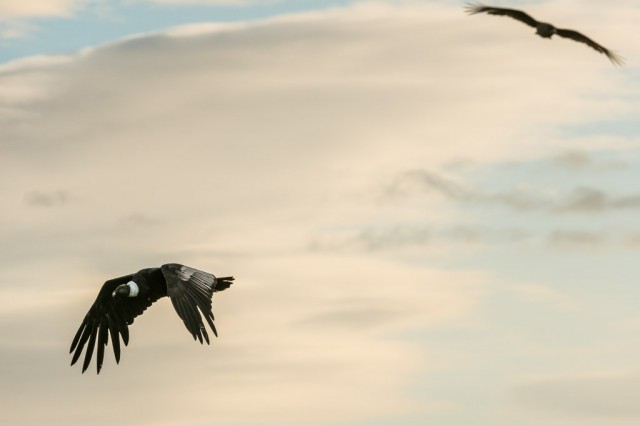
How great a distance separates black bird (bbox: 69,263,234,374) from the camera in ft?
85.3

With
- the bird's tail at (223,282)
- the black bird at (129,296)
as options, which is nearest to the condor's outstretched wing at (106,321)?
the black bird at (129,296)

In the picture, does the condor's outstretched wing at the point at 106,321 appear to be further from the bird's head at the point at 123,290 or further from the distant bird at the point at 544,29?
the distant bird at the point at 544,29

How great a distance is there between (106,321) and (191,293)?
5.63m

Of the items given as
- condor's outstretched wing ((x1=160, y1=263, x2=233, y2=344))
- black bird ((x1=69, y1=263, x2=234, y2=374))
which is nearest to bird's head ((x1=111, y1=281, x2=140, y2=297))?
A: black bird ((x1=69, y1=263, x2=234, y2=374))

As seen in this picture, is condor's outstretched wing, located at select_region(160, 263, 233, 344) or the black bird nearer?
condor's outstretched wing, located at select_region(160, 263, 233, 344)

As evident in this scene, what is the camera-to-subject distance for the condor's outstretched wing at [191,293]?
2458 centimetres

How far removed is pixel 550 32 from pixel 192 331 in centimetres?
1022

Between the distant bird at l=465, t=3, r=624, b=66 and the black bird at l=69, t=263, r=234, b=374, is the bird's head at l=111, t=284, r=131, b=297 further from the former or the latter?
the distant bird at l=465, t=3, r=624, b=66

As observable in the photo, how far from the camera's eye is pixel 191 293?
84.3 ft

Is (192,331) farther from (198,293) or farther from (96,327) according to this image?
(96,327)

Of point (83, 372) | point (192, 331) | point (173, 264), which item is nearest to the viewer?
point (192, 331)

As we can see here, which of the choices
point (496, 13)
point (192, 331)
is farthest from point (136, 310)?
point (496, 13)

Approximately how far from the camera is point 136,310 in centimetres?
3030

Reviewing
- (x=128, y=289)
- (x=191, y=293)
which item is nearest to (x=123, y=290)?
(x=128, y=289)
